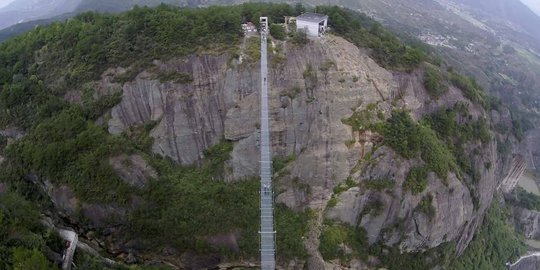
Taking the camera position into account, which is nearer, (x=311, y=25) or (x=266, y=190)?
(x=266, y=190)

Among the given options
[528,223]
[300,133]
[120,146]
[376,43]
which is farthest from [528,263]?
[120,146]

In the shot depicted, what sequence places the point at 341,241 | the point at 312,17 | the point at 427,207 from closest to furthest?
the point at 341,241, the point at 427,207, the point at 312,17

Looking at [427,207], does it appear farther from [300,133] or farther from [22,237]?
[22,237]

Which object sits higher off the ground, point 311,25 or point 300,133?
point 311,25

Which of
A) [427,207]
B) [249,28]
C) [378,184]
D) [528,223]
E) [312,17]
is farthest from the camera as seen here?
[528,223]

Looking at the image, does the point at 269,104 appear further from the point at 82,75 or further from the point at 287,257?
the point at 82,75

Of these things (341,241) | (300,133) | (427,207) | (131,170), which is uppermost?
(300,133)

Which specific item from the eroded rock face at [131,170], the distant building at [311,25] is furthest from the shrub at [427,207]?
the eroded rock face at [131,170]

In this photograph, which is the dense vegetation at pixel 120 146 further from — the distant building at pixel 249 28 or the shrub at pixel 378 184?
the shrub at pixel 378 184
